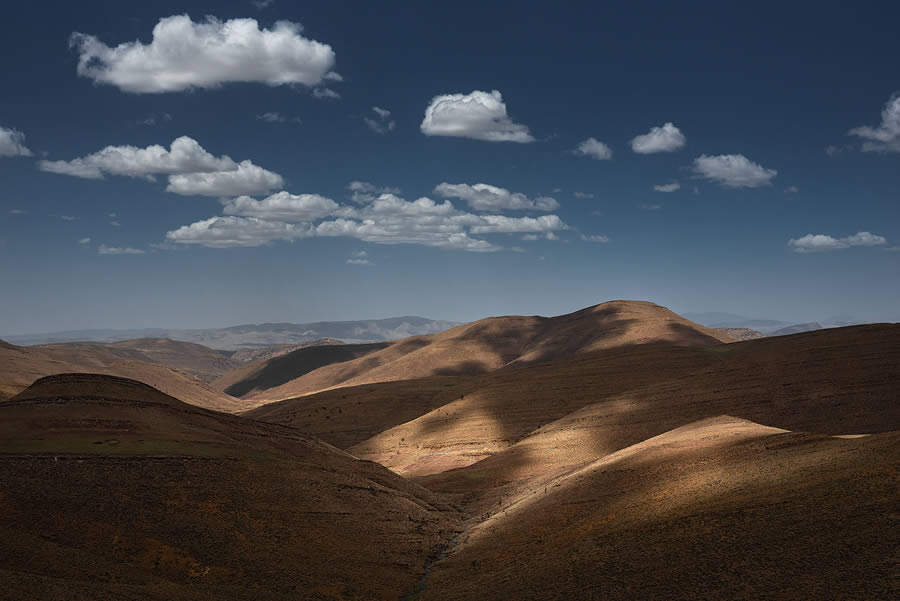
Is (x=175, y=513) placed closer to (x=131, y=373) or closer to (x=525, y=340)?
(x=131, y=373)

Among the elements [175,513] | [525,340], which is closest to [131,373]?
[525,340]

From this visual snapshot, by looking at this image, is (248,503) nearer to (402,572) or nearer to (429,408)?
(402,572)

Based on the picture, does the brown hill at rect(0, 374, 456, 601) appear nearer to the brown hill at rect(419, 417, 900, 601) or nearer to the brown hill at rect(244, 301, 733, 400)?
the brown hill at rect(419, 417, 900, 601)

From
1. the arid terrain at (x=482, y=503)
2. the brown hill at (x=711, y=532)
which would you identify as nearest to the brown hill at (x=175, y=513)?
the arid terrain at (x=482, y=503)

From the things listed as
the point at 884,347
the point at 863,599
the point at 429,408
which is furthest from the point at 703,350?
the point at 863,599

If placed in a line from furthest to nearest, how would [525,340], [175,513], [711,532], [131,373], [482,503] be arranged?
[525,340]
[131,373]
[482,503]
[175,513]
[711,532]

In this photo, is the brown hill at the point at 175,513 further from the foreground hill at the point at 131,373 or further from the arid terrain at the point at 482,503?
the foreground hill at the point at 131,373
